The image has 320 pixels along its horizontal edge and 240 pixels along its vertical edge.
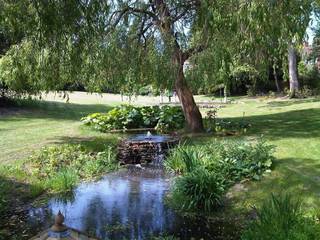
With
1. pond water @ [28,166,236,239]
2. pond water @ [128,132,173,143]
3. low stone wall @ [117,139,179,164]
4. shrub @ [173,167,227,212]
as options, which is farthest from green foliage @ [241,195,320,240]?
pond water @ [128,132,173,143]

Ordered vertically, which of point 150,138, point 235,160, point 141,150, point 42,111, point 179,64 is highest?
point 179,64

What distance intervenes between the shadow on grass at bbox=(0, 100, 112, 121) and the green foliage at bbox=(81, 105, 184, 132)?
12.8 ft

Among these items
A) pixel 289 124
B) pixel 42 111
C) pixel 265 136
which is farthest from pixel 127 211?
pixel 42 111

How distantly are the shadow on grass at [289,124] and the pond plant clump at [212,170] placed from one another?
3.32 m

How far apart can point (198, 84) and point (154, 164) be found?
2929 millimetres

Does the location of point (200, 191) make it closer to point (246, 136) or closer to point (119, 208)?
point (119, 208)

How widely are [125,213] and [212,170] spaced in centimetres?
217

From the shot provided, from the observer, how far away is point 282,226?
588 cm

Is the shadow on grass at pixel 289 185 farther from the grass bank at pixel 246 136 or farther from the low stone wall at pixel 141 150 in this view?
the low stone wall at pixel 141 150

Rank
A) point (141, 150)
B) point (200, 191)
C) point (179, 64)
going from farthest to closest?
point (141, 150) → point (179, 64) → point (200, 191)

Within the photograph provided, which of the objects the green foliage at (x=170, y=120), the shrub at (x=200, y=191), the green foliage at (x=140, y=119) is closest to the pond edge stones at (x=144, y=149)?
the green foliage at (x=170, y=120)

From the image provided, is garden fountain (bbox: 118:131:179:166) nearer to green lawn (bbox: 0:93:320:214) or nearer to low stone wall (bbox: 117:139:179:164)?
low stone wall (bbox: 117:139:179:164)

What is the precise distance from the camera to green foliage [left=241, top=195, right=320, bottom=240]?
227 inches

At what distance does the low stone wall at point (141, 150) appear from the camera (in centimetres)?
1261
